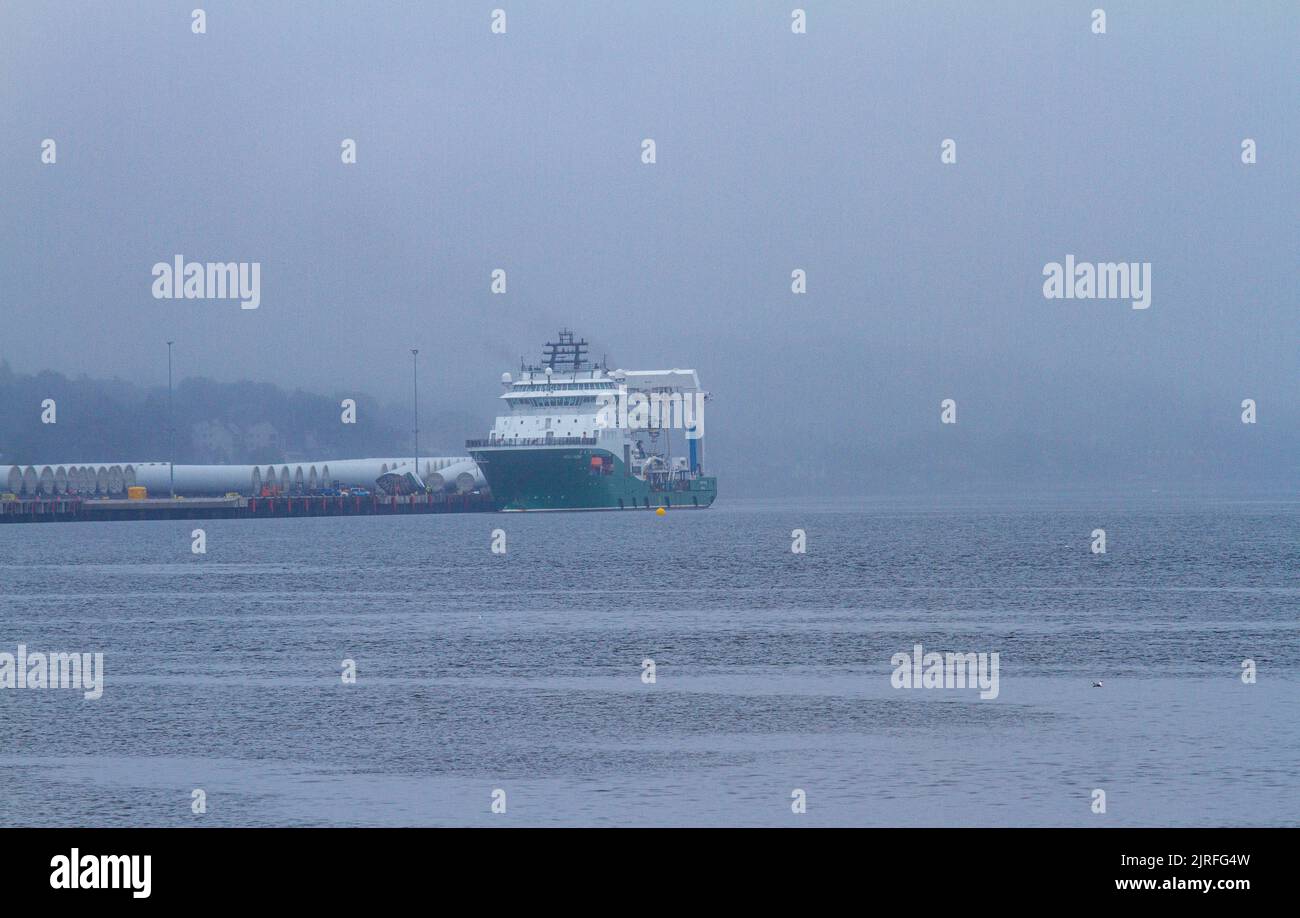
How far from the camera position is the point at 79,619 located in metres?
49.3

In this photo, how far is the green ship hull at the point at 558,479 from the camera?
123 m

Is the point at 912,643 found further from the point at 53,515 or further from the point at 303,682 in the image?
the point at 53,515

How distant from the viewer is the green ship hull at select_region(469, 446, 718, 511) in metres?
123

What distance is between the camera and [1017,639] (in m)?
41.6

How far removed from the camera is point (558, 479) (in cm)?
12488

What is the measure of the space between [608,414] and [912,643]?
85819 millimetres
